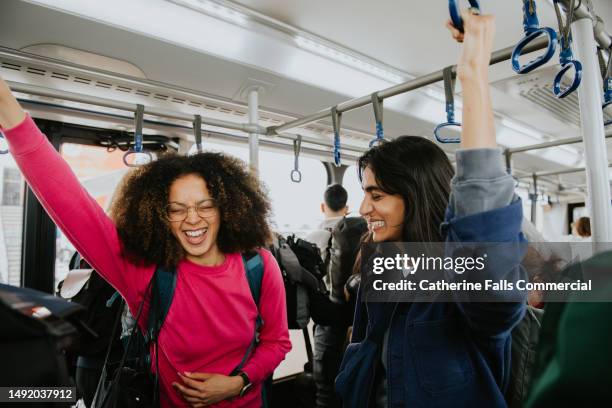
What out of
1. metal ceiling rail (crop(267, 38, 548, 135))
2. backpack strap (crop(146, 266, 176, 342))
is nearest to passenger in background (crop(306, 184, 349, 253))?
metal ceiling rail (crop(267, 38, 548, 135))

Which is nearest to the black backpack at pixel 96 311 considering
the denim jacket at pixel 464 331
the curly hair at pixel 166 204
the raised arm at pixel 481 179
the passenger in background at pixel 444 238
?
the curly hair at pixel 166 204

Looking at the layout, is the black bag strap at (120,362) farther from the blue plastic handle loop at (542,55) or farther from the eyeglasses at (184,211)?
the blue plastic handle loop at (542,55)

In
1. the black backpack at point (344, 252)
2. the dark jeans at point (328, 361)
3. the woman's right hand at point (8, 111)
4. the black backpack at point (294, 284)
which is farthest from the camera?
the dark jeans at point (328, 361)

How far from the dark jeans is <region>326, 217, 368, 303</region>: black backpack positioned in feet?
1.13

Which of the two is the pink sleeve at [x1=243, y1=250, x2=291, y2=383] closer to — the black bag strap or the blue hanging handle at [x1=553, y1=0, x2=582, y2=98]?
the black bag strap

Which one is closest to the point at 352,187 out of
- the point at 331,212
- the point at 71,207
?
the point at 331,212

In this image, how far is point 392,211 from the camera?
1187 mm

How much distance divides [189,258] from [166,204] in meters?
0.25

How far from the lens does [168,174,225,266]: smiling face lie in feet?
4.68

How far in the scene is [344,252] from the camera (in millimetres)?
2334

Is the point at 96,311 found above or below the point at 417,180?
below

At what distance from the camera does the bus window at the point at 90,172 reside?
A: 2.97 m

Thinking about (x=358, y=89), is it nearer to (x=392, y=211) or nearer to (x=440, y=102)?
(x=440, y=102)

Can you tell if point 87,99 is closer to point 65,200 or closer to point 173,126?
point 65,200
